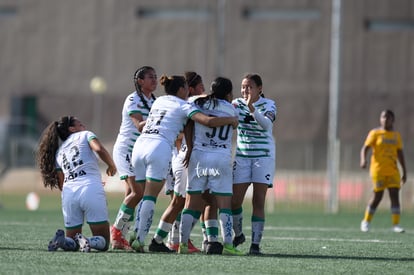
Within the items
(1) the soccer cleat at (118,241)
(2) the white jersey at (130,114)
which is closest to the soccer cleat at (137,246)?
(1) the soccer cleat at (118,241)

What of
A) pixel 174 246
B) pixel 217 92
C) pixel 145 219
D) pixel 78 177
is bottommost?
pixel 174 246

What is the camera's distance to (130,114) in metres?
13.5

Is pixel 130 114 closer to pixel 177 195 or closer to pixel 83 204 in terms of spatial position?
pixel 177 195

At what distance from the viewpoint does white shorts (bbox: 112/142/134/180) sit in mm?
13633

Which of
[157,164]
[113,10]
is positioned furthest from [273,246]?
[113,10]

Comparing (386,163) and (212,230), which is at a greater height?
(386,163)

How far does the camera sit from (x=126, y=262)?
11.1 meters

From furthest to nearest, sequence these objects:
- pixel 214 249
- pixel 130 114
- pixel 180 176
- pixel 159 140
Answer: pixel 130 114, pixel 180 176, pixel 159 140, pixel 214 249

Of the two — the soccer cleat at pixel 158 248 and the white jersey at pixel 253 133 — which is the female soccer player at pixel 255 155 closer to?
the white jersey at pixel 253 133

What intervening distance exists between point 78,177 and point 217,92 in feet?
6.22

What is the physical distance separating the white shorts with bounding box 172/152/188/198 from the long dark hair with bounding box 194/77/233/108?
3.18ft

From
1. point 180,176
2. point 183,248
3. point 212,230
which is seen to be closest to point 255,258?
point 212,230

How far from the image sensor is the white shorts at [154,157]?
41.1ft

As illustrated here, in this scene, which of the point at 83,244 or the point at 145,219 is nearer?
the point at 83,244
